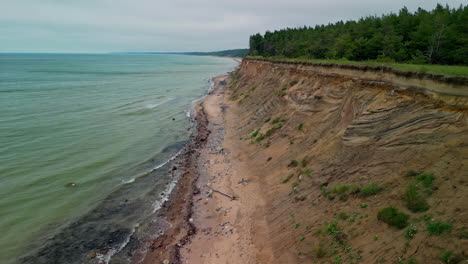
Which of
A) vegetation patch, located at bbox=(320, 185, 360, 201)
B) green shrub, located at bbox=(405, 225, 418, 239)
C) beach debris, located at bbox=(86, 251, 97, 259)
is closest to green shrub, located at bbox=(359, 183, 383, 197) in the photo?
vegetation patch, located at bbox=(320, 185, 360, 201)

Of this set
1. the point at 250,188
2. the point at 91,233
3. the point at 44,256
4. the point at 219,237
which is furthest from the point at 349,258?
the point at 44,256

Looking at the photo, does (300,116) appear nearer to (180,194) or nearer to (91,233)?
(180,194)

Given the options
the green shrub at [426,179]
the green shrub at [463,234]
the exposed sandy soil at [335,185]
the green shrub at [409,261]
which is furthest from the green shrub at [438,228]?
the green shrub at [426,179]

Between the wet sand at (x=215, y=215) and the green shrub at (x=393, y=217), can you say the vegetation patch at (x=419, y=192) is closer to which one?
the green shrub at (x=393, y=217)

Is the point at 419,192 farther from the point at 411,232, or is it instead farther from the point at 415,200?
the point at 411,232

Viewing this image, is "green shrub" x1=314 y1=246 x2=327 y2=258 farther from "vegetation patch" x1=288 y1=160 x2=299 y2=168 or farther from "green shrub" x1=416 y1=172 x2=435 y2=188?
"vegetation patch" x1=288 y1=160 x2=299 y2=168
